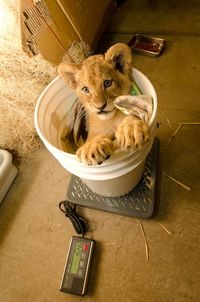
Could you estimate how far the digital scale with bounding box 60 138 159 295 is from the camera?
100cm

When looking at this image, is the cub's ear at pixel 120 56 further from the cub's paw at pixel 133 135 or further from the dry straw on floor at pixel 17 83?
the dry straw on floor at pixel 17 83

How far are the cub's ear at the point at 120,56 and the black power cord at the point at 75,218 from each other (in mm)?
585

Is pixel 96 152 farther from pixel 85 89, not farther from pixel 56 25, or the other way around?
pixel 56 25

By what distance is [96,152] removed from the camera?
657 mm

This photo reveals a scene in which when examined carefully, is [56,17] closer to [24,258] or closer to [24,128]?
[24,128]

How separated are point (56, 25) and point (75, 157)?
784 mm

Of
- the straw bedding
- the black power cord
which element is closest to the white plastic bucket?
the black power cord

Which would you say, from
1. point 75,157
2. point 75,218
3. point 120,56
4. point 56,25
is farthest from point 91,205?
point 56,25

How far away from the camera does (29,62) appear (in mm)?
1151

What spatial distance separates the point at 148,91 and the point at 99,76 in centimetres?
16

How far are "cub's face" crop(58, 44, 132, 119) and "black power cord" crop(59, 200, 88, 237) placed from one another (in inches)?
17.9

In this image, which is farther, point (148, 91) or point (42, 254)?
point (42, 254)

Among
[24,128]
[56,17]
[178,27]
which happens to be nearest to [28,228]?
[24,128]

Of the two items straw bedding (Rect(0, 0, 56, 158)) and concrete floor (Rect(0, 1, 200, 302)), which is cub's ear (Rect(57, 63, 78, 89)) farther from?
concrete floor (Rect(0, 1, 200, 302))
